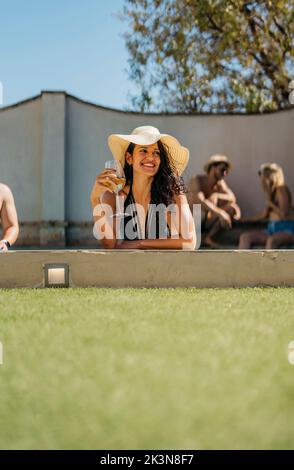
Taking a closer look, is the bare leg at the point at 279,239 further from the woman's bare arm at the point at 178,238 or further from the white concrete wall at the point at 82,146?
the woman's bare arm at the point at 178,238

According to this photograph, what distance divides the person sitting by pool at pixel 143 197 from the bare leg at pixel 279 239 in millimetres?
3115

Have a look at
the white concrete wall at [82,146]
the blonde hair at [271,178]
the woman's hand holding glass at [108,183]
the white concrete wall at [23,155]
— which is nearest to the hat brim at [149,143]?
the woman's hand holding glass at [108,183]

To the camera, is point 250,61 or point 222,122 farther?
point 250,61

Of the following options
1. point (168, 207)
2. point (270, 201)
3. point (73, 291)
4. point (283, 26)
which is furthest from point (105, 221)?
point (283, 26)

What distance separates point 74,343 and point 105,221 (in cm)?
211

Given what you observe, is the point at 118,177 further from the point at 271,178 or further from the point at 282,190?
the point at 271,178

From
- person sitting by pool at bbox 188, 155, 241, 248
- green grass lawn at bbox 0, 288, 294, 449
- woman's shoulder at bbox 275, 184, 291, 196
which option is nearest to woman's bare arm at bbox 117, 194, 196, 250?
green grass lawn at bbox 0, 288, 294, 449

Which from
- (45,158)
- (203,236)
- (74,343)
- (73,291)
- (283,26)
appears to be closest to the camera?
(74,343)

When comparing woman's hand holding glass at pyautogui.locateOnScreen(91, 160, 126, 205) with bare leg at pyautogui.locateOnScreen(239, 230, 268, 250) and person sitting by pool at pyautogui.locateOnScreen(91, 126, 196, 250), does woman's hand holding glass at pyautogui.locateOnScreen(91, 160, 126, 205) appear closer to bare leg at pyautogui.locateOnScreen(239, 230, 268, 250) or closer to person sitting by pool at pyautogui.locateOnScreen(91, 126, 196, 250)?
person sitting by pool at pyautogui.locateOnScreen(91, 126, 196, 250)

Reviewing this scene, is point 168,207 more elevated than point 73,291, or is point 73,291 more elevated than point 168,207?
point 168,207

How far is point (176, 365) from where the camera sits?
1.41 meters

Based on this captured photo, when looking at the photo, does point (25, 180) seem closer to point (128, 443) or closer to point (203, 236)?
point (203, 236)

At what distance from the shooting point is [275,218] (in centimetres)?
715

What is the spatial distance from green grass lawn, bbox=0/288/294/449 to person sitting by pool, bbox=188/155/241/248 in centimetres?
586
